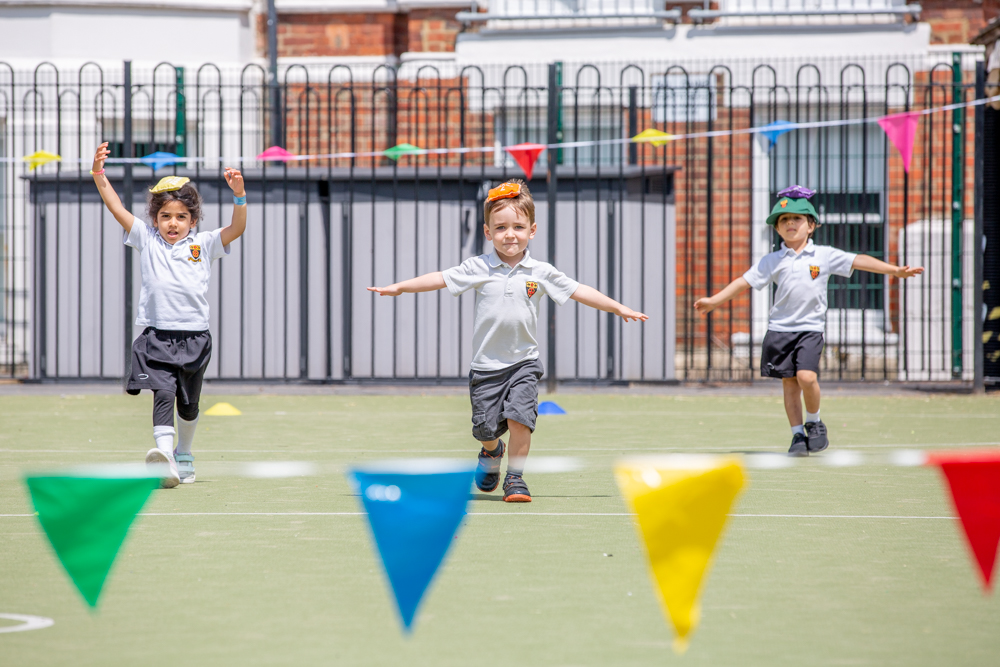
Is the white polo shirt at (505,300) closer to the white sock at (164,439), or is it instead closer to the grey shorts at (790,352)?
the white sock at (164,439)

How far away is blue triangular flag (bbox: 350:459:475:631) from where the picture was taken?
9.84ft

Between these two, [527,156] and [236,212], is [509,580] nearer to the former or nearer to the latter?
[236,212]

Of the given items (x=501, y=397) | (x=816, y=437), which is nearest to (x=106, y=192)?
(x=501, y=397)

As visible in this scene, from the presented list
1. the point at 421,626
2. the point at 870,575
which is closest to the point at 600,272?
the point at 870,575

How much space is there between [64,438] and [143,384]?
8.27ft

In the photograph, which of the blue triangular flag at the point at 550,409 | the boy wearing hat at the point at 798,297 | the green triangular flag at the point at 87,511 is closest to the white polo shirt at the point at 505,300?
the boy wearing hat at the point at 798,297

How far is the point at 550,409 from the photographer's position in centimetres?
1024

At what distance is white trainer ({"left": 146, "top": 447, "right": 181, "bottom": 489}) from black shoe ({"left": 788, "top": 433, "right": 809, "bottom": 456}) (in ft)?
11.5

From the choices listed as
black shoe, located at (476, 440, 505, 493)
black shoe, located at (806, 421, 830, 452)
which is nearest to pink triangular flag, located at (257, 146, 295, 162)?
black shoe, located at (806, 421, 830, 452)

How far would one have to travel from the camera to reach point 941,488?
20.3 feet

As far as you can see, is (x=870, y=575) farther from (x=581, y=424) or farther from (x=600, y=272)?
(x=600, y=272)

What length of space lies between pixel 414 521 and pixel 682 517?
0.63 meters

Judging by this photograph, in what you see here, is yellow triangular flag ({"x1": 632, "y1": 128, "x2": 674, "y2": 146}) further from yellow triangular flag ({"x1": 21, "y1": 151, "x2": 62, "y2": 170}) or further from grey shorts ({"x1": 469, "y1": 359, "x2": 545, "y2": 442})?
grey shorts ({"x1": 469, "y1": 359, "x2": 545, "y2": 442})

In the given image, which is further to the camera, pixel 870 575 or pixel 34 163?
pixel 34 163
